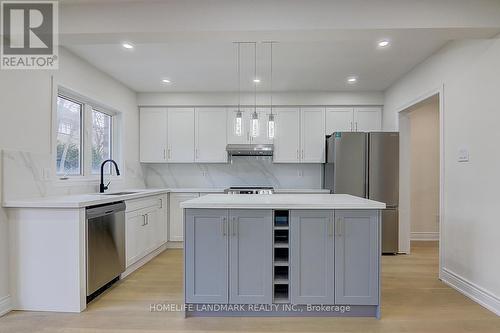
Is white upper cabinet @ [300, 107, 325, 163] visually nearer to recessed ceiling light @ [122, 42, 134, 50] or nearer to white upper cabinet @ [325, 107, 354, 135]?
white upper cabinet @ [325, 107, 354, 135]

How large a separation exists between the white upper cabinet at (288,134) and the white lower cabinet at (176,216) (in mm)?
1562

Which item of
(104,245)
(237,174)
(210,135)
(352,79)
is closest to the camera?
(104,245)

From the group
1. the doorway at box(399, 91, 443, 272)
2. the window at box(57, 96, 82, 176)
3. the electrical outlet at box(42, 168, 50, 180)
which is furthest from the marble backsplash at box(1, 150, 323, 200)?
the electrical outlet at box(42, 168, 50, 180)

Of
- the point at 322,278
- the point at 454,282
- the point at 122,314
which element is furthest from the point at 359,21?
the point at 122,314

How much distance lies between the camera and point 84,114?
358 centimetres

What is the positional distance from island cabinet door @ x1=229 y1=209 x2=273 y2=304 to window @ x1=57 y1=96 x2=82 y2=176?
2.19 metres

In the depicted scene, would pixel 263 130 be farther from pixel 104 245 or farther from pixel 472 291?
pixel 472 291

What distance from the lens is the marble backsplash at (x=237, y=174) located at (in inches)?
200

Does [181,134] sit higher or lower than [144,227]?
higher

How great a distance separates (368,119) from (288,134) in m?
1.34

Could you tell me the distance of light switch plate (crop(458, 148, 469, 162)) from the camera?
2.75 m

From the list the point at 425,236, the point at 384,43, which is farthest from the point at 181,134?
the point at 425,236

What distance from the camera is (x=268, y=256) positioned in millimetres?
2330

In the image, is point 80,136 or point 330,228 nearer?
point 330,228
